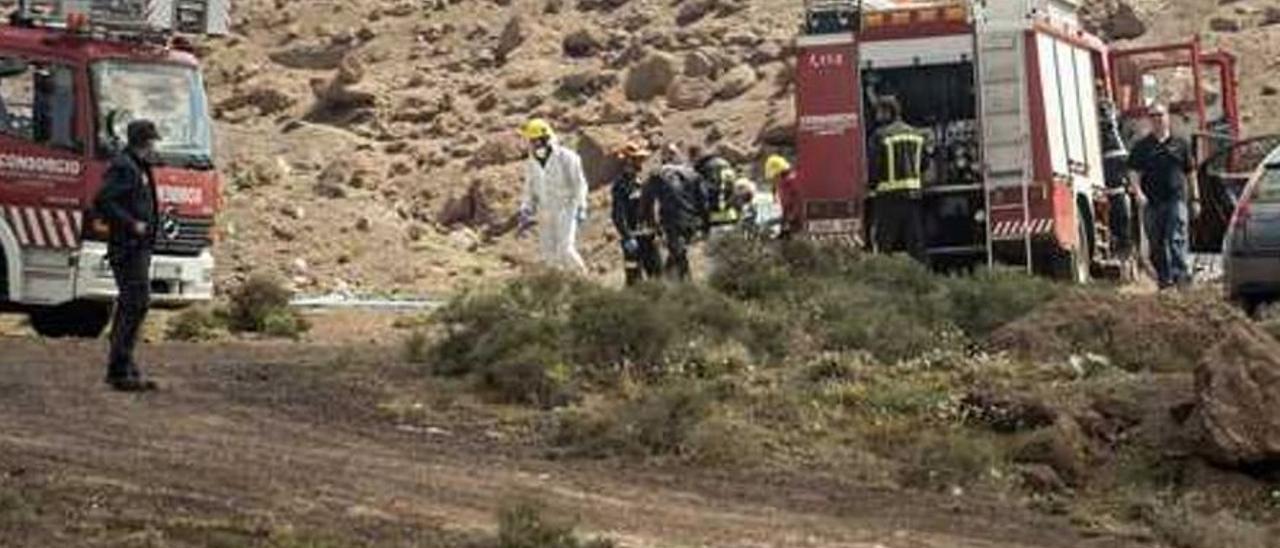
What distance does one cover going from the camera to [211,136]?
2023 centimetres

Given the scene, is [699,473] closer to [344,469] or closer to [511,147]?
[344,469]

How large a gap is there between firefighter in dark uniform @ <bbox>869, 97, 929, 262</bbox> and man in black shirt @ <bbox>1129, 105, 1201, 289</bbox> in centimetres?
197

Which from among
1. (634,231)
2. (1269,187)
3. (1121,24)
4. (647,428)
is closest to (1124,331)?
(1269,187)

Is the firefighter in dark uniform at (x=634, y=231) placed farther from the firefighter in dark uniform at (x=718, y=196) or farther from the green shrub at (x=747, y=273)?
the green shrub at (x=747, y=273)

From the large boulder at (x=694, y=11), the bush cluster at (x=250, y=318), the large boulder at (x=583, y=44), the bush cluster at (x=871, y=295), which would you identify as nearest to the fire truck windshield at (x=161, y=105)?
the bush cluster at (x=250, y=318)

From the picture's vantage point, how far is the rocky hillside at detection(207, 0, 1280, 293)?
30.6 meters

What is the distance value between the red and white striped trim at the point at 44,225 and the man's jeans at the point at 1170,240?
30.8ft

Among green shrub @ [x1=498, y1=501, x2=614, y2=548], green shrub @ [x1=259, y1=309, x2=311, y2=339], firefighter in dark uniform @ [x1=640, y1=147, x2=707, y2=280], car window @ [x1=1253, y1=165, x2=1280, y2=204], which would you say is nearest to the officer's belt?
firefighter in dark uniform @ [x1=640, y1=147, x2=707, y2=280]

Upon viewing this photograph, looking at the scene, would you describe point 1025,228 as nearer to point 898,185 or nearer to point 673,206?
point 898,185

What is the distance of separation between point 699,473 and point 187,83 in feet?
30.9

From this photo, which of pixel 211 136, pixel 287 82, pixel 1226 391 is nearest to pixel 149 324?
pixel 211 136

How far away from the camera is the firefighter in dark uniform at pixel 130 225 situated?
1347 centimetres

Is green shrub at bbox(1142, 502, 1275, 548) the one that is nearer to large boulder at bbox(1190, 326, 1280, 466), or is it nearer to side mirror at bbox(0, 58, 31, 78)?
large boulder at bbox(1190, 326, 1280, 466)

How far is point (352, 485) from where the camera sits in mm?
10375
